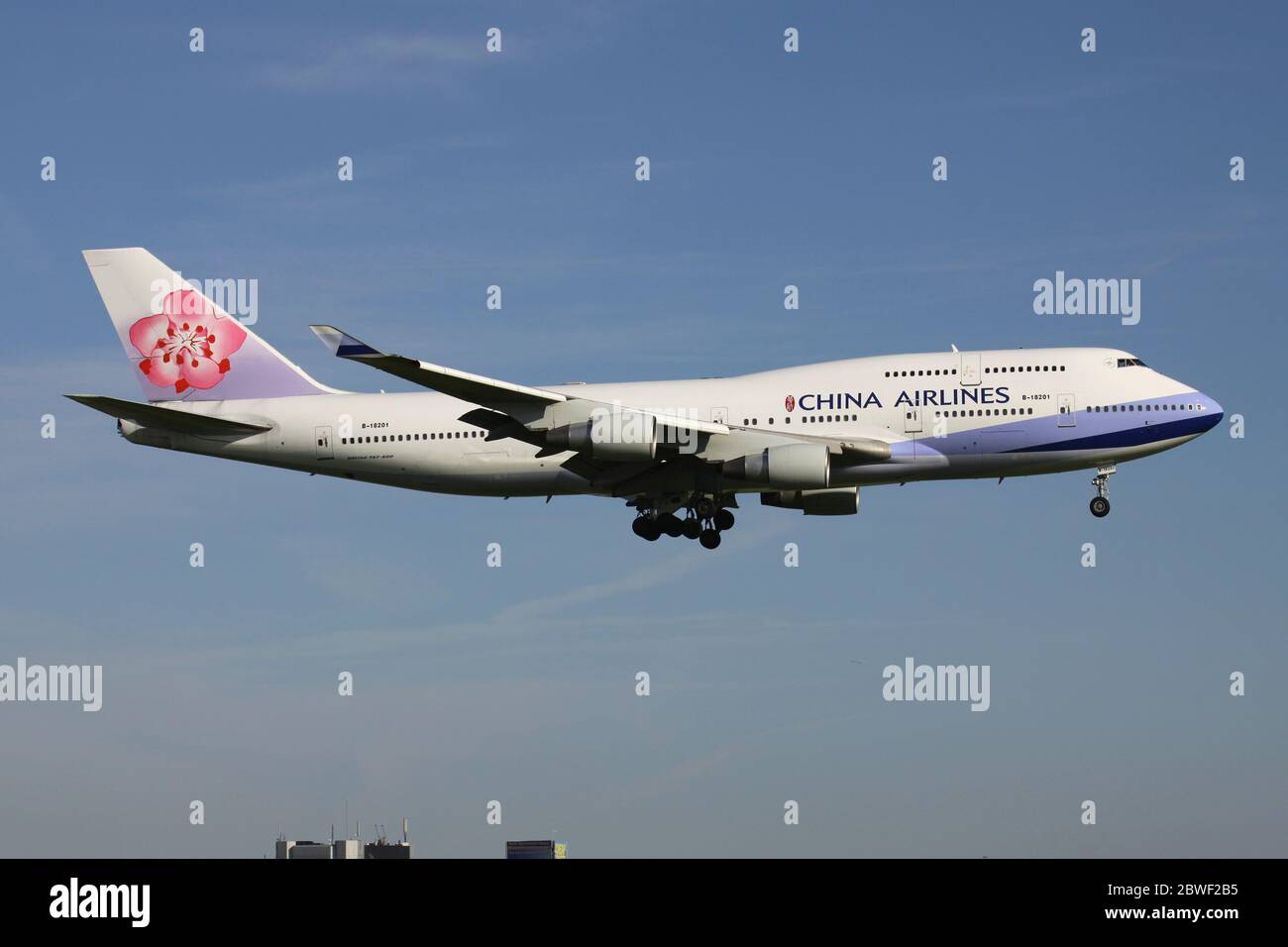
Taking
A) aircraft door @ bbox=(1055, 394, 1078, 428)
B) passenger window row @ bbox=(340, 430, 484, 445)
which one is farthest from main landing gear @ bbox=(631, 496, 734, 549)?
aircraft door @ bbox=(1055, 394, 1078, 428)

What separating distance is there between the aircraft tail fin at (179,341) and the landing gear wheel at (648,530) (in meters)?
11.9

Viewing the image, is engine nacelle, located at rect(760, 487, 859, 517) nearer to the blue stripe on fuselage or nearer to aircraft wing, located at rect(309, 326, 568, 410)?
the blue stripe on fuselage

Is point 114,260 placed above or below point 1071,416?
above

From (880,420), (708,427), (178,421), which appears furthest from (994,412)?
(178,421)

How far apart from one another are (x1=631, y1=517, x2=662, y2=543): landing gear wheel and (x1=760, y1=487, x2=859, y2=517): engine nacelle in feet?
12.2

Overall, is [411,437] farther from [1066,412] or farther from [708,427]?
[1066,412]

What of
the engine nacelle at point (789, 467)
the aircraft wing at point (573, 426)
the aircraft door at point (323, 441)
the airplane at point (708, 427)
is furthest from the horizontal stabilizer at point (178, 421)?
the engine nacelle at point (789, 467)

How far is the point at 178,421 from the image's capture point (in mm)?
55250

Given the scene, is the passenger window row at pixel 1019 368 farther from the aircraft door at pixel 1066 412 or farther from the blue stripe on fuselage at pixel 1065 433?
the blue stripe on fuselage at pixel 1065 433

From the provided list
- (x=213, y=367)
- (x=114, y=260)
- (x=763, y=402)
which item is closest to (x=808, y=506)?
(x=763, y=402)

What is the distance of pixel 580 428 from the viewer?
163ft
